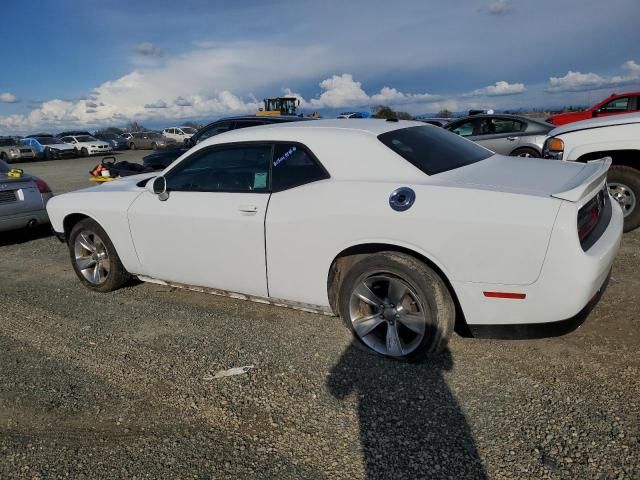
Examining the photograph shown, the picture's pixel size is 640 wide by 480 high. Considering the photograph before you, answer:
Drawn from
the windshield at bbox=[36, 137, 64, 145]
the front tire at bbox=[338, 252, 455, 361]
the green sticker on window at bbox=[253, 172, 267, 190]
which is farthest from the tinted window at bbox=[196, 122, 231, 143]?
the windshield at bbox=[36, 137, 64, 145]

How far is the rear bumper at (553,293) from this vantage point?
8.66 ft

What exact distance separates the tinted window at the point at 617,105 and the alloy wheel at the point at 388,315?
36.3 ft

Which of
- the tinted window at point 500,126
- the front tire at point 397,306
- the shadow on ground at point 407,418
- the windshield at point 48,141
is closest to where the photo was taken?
the shadow on ground at point 407,418

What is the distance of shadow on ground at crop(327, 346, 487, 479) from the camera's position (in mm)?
2338

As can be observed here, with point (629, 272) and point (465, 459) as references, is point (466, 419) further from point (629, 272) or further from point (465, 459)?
point (629, 272)

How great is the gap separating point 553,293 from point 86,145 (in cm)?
3120

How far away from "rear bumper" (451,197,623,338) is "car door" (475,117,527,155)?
7186 mm

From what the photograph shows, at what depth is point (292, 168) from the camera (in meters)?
3.55

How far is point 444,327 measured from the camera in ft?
9.95

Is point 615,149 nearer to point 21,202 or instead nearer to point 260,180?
point 260,180

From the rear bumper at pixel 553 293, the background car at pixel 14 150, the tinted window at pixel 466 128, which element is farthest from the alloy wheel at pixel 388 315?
the background car at pixel 14 150

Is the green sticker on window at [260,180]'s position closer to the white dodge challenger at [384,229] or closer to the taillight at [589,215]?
the white dodge challenger at [384,229]

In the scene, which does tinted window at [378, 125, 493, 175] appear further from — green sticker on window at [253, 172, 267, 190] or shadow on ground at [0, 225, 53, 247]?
shadow on ground at [0, 225, 53, 247]

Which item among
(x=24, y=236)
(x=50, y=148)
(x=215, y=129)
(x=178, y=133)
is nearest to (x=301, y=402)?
(x=24, y=236)
